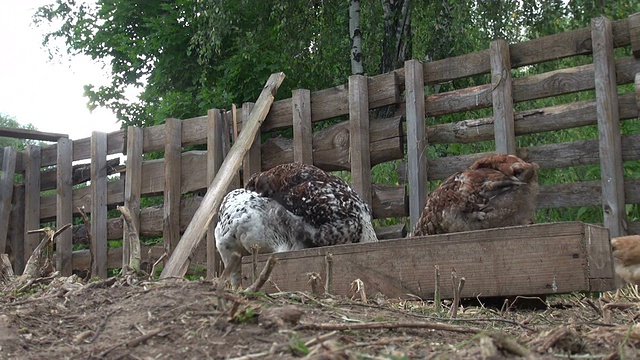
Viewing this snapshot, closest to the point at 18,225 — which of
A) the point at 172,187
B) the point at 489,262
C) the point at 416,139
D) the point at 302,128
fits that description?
the point at 172,187

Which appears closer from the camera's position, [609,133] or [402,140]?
[609,133]

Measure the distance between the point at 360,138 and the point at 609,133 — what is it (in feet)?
7.04

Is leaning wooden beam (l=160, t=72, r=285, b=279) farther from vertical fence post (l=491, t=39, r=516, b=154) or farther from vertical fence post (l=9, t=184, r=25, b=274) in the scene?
vertical fence post (l=9, t=184, r=25, b=274)

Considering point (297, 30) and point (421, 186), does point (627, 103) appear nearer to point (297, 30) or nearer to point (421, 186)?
point (421, 186)

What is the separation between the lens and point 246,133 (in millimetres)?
7305

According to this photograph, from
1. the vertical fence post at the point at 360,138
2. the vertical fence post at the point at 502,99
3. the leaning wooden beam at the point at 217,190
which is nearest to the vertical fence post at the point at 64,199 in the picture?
the leaning wooden beam at the point at 217,190

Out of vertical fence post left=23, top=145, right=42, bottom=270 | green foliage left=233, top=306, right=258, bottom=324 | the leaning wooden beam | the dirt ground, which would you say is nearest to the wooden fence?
the leaning wooden beam

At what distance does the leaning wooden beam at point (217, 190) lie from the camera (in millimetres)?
6625

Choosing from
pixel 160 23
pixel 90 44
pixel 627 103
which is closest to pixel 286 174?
pixel 627 103

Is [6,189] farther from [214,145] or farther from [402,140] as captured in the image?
[402,140]

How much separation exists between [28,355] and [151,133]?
650cm

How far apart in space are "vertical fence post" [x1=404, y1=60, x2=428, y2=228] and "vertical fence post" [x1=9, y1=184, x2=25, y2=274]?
20.4 feet

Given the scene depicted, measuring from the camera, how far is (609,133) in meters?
5.33

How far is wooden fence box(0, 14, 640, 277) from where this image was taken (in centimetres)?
544
